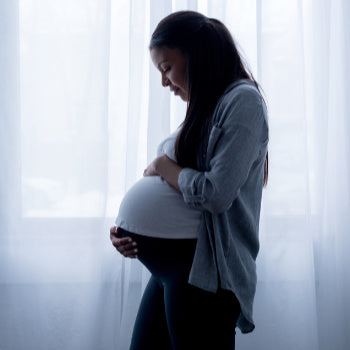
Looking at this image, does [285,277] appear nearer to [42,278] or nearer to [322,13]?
[42,278]

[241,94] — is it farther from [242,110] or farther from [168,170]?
[168,170]

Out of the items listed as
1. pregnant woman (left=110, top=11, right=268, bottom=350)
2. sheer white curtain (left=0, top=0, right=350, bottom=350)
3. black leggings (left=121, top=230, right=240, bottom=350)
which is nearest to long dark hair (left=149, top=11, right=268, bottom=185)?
pregnant woman (left=110, top=11, right=268, bottom=350)

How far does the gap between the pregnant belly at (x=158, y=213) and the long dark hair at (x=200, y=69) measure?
82mm

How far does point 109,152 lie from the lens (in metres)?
1.50

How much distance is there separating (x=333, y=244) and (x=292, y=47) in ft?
2.33

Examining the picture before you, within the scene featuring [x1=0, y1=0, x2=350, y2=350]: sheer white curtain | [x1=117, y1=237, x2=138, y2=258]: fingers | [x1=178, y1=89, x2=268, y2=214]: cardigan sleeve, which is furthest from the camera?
[x1=0, y1=0, x2=350, y2=350]: sheer white curtain

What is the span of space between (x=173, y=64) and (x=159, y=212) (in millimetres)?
331

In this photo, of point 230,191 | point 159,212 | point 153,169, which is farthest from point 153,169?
point 230,191

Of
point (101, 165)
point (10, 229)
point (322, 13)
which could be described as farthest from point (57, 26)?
point (322, 13)

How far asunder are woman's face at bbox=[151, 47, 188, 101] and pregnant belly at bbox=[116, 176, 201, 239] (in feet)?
0.73

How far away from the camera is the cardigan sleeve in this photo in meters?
0.81

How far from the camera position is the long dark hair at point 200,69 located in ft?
2.97

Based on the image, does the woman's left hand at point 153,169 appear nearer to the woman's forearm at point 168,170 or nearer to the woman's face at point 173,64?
the woman's forearm at point 168,170

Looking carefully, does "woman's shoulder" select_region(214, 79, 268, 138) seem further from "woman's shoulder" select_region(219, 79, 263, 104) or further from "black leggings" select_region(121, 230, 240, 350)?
"black leggings" select_region(121, 230, 240, 350)
